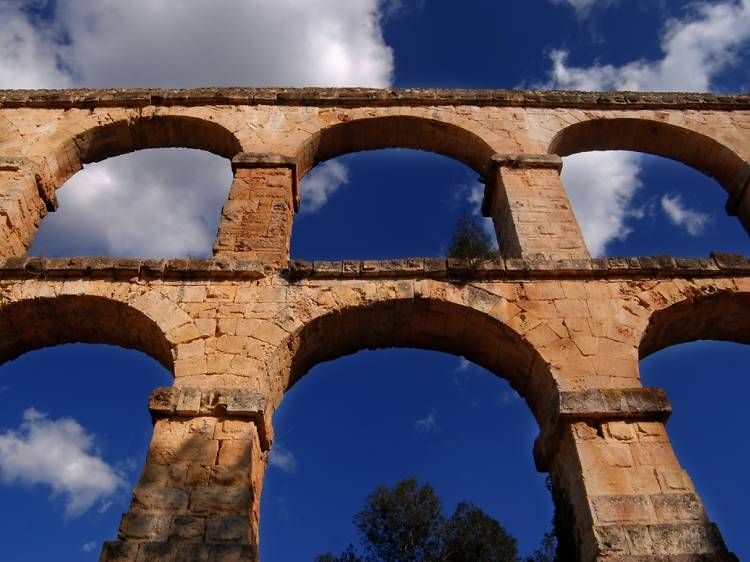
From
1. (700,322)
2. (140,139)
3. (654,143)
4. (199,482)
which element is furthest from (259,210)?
(654,143)

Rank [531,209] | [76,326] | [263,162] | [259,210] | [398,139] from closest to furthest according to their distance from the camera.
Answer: [76,326], [259,210], [531,209], [263,162], [398,139]

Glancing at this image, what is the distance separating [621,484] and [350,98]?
6.71 m

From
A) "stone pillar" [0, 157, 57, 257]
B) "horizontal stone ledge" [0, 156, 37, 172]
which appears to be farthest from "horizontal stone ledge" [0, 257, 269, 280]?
"horizontal stone ledge" [0, 156, 37, 172]

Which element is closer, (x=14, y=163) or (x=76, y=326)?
(x=76, y=326)

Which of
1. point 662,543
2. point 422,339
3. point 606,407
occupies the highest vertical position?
point 422,339

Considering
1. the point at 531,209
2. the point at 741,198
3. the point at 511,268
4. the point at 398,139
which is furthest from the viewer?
the point at 398,139

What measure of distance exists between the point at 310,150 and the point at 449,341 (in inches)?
148

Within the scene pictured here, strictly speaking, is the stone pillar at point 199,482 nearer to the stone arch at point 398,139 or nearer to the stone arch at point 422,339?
the stone arch at point 422,339

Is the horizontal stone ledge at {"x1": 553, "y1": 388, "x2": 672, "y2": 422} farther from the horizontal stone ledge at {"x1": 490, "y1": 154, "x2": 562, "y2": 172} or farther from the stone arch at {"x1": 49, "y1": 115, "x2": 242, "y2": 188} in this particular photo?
the stone arch at {"x1": 49, "y1": 115, "x2": 242, "y2": 188}

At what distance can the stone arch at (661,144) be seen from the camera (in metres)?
9.21

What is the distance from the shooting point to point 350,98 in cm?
968

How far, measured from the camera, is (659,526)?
15.6ft

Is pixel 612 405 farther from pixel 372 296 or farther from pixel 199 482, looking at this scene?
pixel 199 482

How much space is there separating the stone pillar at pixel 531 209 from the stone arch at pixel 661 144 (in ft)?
3.10
